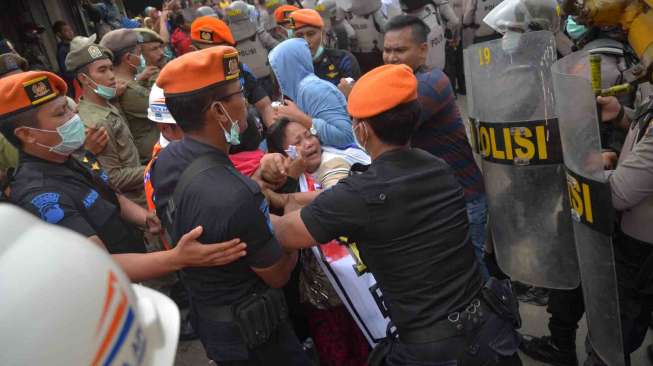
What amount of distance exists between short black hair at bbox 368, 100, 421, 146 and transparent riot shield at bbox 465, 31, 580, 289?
0.63 meters

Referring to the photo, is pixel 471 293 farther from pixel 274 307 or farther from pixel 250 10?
pixel 250 10

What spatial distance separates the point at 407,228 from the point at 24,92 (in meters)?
1.88

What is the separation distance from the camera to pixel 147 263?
2.06 metres

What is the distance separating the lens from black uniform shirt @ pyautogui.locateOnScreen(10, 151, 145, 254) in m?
2.12

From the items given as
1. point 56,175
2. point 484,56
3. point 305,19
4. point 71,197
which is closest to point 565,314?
point 484,56

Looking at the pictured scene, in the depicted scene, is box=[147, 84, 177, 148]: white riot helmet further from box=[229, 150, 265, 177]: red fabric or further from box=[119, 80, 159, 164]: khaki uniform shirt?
box=[119, 80, 159, 164]: khaki uniform shirt

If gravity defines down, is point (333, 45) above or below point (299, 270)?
above

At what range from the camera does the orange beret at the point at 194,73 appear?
1.87 meters

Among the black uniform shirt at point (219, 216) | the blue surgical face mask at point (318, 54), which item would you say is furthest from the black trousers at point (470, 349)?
the blue surgical face mask at point (318, 54)

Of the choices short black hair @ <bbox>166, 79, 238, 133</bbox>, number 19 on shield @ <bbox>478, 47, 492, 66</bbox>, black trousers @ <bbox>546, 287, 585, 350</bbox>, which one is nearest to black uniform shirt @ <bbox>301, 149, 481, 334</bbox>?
short black hair @ <bbox>166, 79, 238, 133</bbox>

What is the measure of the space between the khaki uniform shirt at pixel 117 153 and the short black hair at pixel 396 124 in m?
2.24

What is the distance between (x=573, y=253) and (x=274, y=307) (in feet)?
5.01

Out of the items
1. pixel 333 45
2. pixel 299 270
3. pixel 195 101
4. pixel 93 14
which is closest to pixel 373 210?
pixel 195 101

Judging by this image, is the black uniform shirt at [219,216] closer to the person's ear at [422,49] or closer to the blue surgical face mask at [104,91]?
the person's ear at [422,49]
